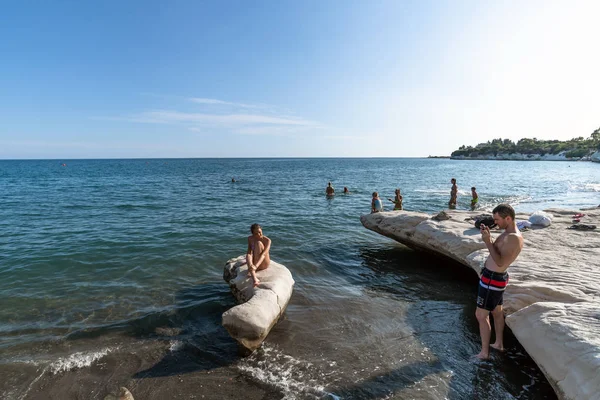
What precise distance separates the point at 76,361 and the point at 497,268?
7550 millimetres

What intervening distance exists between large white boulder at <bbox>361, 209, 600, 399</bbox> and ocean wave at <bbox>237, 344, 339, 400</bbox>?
3104 millimetres

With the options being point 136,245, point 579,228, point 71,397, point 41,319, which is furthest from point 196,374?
point 579,228

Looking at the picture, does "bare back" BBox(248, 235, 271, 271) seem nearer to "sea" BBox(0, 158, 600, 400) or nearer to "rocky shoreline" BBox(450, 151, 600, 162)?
"sea" BBox(0, 158, 600, 400)

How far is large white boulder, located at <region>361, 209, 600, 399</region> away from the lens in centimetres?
404

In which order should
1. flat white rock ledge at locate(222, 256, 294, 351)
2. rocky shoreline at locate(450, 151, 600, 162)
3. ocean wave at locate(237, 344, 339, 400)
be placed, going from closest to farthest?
ocean wave at locate(237, 344, 339, 400) < flat white rock ledge at locate(222, 256, 294, 351) < rocky shoreline at locate(450, 151, 600, 162)

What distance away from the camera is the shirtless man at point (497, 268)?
4852 millimetres

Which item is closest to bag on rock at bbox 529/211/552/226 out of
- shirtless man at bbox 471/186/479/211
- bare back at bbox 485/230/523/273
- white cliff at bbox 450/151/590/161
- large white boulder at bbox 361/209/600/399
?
large white boulder at bbox 361/209/600/399

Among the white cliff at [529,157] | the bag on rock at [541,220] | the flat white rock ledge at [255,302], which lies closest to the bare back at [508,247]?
the flat white rock ledge at [255,302]

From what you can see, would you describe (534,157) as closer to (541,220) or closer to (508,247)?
(541,220)

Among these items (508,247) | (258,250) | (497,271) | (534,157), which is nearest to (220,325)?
(258,250)

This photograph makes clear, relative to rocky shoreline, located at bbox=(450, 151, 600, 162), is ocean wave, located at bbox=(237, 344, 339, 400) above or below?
below

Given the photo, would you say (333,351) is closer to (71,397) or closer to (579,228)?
(71,397)

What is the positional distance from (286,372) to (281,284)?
210cm

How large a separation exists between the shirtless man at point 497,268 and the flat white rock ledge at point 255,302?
3.79 meters
